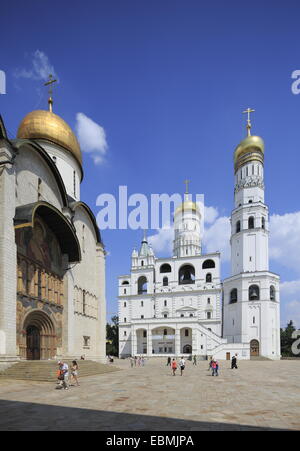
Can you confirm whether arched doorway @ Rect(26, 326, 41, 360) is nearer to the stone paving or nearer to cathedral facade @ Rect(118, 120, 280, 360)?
the stone paving

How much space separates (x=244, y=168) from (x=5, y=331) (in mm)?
50490

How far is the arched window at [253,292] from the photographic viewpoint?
188 feet

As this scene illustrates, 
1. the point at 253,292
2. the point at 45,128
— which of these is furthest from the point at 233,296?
the point at 45,128

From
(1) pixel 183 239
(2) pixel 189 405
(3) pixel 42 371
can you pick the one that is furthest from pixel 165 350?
(2) pixel 189 405

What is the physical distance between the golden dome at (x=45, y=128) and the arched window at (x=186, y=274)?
4181 centimetres

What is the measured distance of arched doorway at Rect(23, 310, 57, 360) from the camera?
24047 mm

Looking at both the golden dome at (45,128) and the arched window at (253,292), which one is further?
the arched window at (253,292)

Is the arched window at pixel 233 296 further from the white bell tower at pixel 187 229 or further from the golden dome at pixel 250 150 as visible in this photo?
the golden dome at pixel 250 150

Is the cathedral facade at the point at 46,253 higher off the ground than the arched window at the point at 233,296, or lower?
higher

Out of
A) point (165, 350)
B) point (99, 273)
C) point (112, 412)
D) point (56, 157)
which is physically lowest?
point (165, 350)

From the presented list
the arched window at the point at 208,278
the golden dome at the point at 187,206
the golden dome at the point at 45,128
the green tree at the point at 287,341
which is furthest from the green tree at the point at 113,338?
the golden dome at the point at 45,128

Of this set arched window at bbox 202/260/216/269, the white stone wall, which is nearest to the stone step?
the white stone wall
